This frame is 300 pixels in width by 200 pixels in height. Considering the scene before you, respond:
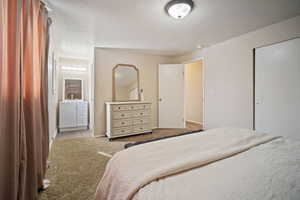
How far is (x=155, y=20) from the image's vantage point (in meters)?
2.27

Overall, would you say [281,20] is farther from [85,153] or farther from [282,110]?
[85,153]

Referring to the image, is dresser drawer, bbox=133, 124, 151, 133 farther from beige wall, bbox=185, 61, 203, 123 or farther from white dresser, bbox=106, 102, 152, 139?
beige wall, bbox=185, 61, 203, 123

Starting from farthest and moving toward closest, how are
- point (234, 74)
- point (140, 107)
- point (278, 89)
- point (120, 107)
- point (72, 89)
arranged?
point (72, 89)
point (140, 107)
point (120, 107)
point (234, 74)
point (278, 89)

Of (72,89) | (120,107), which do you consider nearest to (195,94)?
(120,107)

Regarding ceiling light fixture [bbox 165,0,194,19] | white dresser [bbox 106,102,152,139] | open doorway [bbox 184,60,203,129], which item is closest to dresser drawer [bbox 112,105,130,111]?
white dresser [bbox 106,102,152,139]

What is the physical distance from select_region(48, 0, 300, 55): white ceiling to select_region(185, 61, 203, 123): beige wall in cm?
194

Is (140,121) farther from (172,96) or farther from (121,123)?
(172,96)

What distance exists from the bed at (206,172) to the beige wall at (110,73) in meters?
2.85

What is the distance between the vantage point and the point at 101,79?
370 cm

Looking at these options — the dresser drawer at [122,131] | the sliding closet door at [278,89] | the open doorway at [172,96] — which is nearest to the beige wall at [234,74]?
the sliding closet door at [278,89]

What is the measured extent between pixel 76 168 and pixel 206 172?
6.54 feet

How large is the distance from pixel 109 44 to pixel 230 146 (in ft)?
10.6

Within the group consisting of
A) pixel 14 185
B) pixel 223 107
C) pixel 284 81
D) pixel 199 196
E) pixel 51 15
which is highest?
pixel 51 15

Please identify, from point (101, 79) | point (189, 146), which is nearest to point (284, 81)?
point (189, 146)
